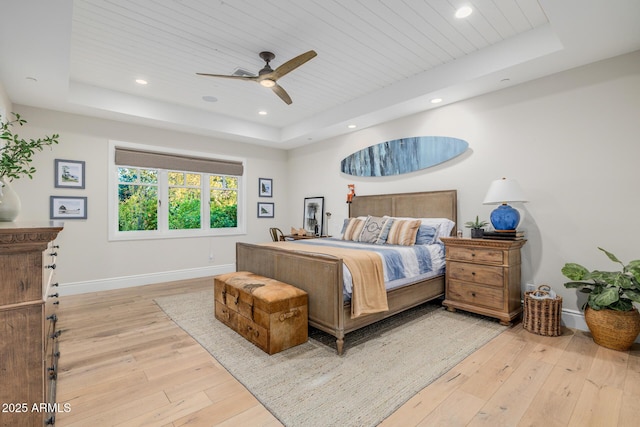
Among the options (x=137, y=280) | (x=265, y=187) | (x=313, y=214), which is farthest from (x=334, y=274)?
(x=265, y=187)

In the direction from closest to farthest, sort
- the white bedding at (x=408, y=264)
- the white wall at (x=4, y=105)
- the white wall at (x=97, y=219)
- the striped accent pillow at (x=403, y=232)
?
the white bedding at (x=408, y=264), the white wall at (x=4, y=105), the striped accent pillow at (x=403, y=232), the white wall at (x=97, y=219)

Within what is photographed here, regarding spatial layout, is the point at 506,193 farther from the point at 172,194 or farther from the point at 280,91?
the point at 172,194

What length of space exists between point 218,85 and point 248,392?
11.9 ft

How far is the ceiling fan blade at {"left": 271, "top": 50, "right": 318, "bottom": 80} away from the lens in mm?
2650

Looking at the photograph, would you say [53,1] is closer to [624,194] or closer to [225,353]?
[225,353]

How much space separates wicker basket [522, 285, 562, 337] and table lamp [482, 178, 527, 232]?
73 cm

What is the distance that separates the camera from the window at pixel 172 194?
4.82m

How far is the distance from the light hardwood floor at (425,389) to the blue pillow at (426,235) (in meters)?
1.25

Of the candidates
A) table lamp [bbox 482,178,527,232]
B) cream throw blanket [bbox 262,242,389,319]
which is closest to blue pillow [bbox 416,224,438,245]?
table lamp [bbox 482,178,527,232]

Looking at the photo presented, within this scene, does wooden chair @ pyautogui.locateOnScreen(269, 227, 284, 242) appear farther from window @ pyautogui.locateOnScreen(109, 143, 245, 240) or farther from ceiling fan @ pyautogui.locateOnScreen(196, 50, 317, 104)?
ceiling fan @ pyautogui.locateOnScreen(196, 50, 317, 104)

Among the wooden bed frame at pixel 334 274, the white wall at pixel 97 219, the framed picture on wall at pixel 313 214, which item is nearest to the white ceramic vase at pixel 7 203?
the wooden bed frame at pixel 334 274

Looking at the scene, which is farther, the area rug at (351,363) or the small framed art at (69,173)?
the small framed art at (69,173)

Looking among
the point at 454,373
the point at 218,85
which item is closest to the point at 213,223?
the point at 218,85

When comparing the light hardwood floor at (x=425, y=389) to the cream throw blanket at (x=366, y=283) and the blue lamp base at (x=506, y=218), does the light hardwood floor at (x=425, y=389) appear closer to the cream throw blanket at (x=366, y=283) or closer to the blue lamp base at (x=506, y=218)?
the cream throw blanket at (x=366, y=283)
